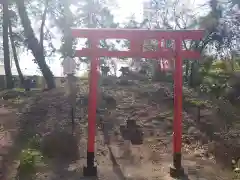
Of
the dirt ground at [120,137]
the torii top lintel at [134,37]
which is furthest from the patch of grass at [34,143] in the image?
the torii top lintel at [134,37]

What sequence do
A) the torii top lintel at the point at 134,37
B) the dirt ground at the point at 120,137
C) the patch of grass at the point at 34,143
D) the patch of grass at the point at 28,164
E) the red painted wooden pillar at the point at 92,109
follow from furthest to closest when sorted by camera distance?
the patch of grass at the point at 34,143, the dirt ground at the point at 120,137, the red painted wooden pillar at the point at 92,109, the torii top lintel at the point at 134,37, the patch of grass at the point at 28,164

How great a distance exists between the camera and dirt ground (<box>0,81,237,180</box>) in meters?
8.35

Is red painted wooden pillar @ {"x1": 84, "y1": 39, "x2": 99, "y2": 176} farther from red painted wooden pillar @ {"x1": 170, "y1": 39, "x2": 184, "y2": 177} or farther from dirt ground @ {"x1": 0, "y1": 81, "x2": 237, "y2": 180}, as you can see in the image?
red painted wooden pillar @ {"x1": 170, "y1": 39, "x2": 184, "y2": 177}

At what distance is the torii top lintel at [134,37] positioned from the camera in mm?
7785

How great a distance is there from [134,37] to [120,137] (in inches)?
153

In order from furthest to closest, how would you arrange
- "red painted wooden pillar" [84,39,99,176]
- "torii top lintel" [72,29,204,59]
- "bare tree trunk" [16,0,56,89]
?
"bare tree trunk" [16,0,56,89] < "red painted wooden pillar" [84,39,99,176] < "torii top lintel" [72,29,204,59]

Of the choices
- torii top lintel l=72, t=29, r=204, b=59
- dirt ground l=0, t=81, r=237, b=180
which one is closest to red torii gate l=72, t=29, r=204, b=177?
torii top lintel l=72, t=29, r=204, b=59

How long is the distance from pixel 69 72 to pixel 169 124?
3758 millimetres

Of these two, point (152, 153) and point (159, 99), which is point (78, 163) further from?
point (159, 99)

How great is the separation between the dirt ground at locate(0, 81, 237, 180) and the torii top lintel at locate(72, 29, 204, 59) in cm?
280

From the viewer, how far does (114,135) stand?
10797 millimetres

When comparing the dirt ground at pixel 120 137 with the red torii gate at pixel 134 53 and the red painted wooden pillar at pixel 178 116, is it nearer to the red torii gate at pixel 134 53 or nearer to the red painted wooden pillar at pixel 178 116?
the red painted wooden pillar at pixel 178 116

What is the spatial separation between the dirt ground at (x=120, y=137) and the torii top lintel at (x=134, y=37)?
280cm

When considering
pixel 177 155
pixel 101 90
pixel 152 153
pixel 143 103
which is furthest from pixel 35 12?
pixel 177 155
